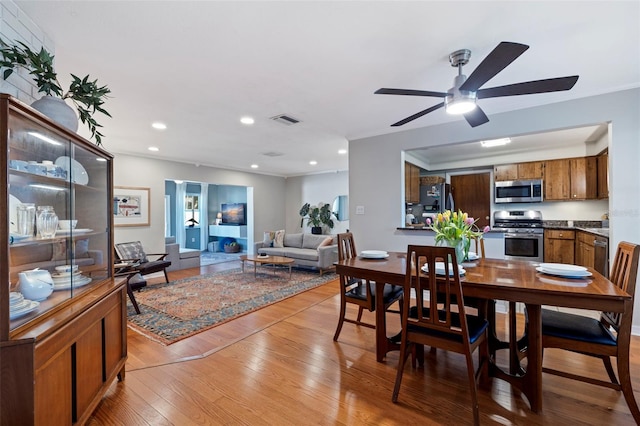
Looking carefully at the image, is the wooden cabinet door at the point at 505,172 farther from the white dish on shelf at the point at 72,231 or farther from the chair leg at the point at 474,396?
the white dish on shelf at the point at 72,231

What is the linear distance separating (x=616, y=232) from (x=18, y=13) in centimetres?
495

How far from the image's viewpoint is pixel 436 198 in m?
6.02

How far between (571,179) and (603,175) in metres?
0.48

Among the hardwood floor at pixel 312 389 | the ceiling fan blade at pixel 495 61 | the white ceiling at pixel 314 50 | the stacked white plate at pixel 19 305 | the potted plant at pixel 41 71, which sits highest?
the white ceiling at pixel 314 50

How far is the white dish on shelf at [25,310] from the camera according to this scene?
1146mm

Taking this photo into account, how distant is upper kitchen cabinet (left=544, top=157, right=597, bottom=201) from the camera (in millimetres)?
4898

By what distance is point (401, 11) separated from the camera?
64.9 inches

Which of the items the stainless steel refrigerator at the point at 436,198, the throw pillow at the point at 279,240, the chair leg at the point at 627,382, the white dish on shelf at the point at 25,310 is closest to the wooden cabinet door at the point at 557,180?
the stainless steel refrigerator at the point at 436,198

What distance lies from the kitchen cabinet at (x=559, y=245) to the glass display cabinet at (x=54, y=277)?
245 inches

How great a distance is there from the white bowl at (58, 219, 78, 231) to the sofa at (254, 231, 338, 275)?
13.7 ft

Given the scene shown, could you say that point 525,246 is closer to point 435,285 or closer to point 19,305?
point 435,285

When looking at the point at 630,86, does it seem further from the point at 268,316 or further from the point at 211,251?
the point at 211,251

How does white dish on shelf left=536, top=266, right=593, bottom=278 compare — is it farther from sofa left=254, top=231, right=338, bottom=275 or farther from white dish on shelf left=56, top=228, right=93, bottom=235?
sofa left=254, top=231, right=338, bottom=275

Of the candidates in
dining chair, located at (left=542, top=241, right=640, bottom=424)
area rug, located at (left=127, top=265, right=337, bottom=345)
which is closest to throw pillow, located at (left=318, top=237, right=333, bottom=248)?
area rug, located at (left=127, top=265, right=337, bottom=345)
